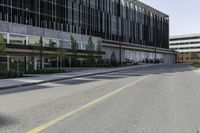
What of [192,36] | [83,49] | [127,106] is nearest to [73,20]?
[83,49]

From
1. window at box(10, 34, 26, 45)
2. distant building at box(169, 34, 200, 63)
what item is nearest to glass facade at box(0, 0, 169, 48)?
window at box(10, 34, 26, 45)

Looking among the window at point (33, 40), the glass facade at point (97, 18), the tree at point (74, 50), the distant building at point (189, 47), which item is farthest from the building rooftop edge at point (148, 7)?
the window at point (33, 40)

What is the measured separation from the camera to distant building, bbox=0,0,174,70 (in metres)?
57.3

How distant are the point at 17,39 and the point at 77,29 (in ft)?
85.1

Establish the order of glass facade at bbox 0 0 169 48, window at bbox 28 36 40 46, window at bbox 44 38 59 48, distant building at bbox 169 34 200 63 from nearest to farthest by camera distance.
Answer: window at bbox 28 36 40 46 → glass facade at bbox 0 0 169 48 → window at bbox 44 38 59 48 → distant building at bbox 169 34 200 63

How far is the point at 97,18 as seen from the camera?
95.3 m

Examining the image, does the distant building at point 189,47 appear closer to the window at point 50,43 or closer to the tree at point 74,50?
the tree at point 74,50

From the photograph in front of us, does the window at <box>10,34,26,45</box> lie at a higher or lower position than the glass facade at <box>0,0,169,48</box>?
lower

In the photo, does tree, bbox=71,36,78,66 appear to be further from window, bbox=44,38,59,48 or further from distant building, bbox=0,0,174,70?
window, bbox=44,38,59,48

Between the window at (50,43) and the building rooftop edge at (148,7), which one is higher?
the building rooftop edge at (148,7)

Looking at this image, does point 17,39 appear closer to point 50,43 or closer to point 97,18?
point 50,43

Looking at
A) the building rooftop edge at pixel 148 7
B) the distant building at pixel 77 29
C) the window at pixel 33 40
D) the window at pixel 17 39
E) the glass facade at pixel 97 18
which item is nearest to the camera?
the distant building at pixel 77 29

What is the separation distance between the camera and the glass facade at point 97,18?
219 feet

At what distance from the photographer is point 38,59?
5778 centimetres
